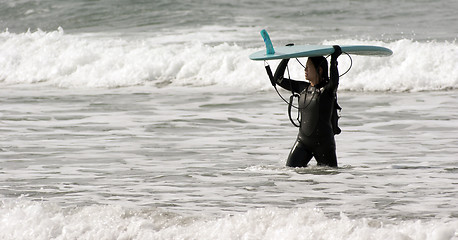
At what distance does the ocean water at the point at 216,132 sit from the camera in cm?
636

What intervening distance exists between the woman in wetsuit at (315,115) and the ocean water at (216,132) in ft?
0.54

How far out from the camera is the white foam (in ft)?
18.6

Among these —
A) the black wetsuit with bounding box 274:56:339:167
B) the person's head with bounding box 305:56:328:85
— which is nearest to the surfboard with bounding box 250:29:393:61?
the person's head with bounding box 305:56:328:85

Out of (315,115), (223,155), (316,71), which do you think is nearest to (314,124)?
(315,115)

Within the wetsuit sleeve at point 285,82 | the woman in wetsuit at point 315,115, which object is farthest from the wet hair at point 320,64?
the wetsuit sleeve at point 285,82

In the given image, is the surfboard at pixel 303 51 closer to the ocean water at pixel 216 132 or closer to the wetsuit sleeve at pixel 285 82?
the wetsuit sleeve at pixel 285 82

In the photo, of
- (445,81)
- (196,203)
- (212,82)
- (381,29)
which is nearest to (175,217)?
(196,203)

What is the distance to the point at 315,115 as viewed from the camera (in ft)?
27.2

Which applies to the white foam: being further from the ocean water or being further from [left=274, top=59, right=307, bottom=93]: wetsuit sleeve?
[left=274, top=59, right=307, bottom=93]: wetsuit sleeve

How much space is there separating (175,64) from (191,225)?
1376 cm

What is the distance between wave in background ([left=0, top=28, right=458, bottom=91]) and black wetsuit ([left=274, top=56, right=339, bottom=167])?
27.0ft

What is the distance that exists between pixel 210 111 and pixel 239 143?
3171mm

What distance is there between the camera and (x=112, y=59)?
2059 cm

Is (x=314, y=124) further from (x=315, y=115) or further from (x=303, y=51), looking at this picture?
(x=303, y=51)
